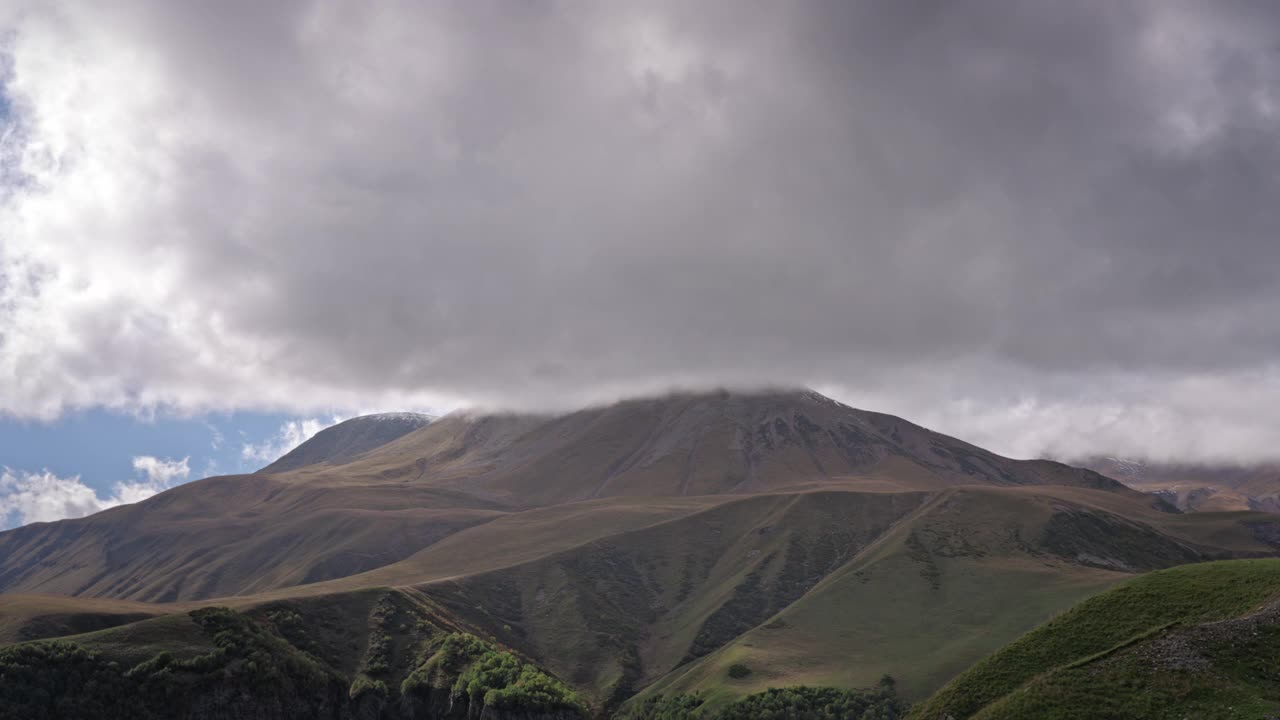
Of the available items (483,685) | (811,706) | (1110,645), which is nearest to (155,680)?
(483,685)

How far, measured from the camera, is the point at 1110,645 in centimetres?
7975

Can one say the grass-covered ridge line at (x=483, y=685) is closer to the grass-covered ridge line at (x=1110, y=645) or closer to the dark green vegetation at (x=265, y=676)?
the dark green vegetation at (x=265, y=676)

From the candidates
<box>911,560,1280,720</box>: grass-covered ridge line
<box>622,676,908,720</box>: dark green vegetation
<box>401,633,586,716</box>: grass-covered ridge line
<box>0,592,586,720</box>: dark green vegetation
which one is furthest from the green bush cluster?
<box>911,560,1280,720</box>: grass-covered ridge line

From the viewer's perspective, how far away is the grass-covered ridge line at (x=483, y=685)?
16888 cm

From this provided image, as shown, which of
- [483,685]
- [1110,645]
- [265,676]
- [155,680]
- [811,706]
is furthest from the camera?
[483,685]

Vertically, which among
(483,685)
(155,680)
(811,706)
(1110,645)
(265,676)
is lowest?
(811,706)

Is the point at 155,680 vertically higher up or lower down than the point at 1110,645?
higher up

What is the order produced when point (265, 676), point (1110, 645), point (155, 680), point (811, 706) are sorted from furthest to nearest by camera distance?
point (811, 706) < point (265, 676) < point (155, 680) < point (1110, 645)

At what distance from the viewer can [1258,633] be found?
72562 millimetres

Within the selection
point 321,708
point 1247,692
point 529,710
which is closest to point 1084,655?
point 1247,692

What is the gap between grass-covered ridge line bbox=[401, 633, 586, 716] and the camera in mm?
168875

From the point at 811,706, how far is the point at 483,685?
2804 inches

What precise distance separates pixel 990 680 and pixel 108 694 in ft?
475

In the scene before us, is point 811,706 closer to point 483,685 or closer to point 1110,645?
point 483,685
